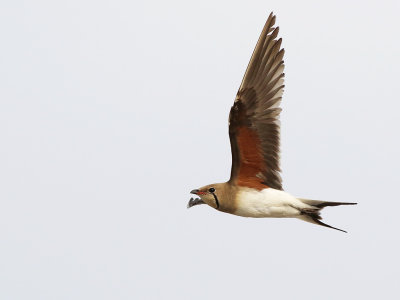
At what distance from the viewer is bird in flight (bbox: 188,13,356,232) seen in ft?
33.9

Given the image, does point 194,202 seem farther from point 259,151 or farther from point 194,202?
point 259,151

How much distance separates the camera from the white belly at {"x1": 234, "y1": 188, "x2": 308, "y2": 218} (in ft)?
33.9

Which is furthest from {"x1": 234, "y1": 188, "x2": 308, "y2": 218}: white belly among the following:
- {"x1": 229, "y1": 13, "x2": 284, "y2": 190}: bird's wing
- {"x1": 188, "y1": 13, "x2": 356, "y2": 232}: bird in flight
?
{"x1": 229, "y1": 13, "x2": 284, "y2": 190}: bird's wing

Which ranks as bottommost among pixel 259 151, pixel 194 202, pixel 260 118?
pixel 194 202

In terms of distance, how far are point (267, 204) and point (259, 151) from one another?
0.68 m

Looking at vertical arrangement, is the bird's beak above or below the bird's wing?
below

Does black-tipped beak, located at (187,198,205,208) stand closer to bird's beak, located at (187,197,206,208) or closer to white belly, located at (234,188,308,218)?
bird's beak, located at (187,197,206,208)

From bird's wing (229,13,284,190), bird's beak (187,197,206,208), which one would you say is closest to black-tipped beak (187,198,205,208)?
bird's beak (187,197,206,208)

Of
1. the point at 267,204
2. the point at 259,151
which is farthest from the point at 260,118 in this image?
the point at 267,204

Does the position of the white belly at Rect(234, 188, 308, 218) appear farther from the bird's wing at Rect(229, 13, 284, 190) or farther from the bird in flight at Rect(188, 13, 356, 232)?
the bird's wing at Rect(229, 13, 284, 190)

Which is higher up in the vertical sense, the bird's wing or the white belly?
the bird's wing

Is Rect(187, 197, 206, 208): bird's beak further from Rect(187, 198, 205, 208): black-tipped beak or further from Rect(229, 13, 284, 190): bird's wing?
Rect(229, 13, 284, 190): bird's wing

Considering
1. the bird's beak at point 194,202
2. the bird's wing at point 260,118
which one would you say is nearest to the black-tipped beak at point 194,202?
the bird's beak at point 194,202

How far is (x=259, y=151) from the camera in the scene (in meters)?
10.4
